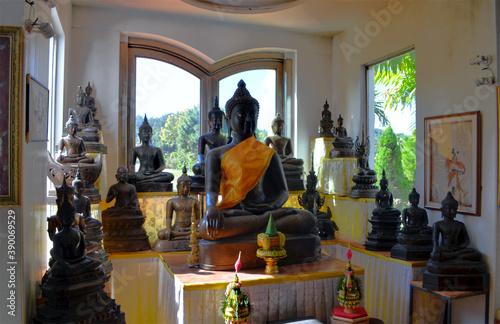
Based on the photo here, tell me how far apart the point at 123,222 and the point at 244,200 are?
1743 millimetres

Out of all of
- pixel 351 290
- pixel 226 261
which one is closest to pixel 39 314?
pixel 226 261

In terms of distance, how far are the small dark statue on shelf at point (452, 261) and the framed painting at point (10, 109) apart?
11.9 feet

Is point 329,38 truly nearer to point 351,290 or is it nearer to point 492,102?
point 492,102

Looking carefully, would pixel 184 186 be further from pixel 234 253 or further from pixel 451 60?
pixel 451 60

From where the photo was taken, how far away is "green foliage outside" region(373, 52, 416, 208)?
5.75 metres

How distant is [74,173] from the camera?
12.8 ft

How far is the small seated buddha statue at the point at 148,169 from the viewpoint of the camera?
5539 mm

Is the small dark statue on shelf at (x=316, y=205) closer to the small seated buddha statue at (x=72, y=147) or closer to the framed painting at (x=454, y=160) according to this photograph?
the framed painting at (x=454, y=160)

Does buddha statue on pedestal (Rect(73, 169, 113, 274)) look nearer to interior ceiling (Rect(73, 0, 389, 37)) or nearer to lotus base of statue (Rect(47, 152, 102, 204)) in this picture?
lotus base of statue (Rect(47, 152, 102, 204))

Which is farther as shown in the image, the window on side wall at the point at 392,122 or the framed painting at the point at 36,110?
the window on side wall at the point at 392,122

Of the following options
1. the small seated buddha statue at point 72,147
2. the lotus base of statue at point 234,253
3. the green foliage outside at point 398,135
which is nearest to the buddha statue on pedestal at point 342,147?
the green foliage outside at point 398,135

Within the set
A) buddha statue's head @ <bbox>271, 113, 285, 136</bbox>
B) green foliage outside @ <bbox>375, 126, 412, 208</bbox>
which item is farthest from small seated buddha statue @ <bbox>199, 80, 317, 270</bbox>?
green foliage outside @ <bbox>375, 126, 412, 208</bbox>

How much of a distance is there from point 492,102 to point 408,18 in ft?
6.44

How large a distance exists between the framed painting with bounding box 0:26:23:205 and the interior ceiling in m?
3.92
